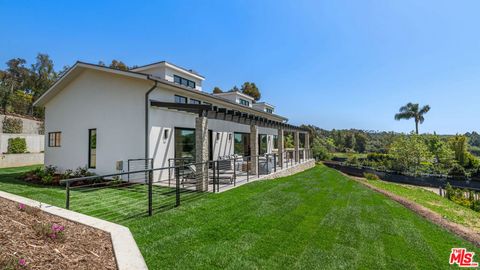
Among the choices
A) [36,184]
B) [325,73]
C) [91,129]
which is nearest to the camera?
[36,184]

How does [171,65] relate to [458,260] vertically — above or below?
above

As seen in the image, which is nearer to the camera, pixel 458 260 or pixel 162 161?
pixel 458 260

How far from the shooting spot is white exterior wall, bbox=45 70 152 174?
419 inches

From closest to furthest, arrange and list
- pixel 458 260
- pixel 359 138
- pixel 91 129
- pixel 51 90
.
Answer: pixel 458 260 → pixel 91 129 → pixel 51 90 → pixel 359 138

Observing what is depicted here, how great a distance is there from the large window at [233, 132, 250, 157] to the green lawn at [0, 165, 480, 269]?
32.3ft

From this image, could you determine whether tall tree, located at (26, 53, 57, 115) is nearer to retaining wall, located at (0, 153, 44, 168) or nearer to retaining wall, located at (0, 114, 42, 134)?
retaining wall, located at (0, 114, 42, 134)

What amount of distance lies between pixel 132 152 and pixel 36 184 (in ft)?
14.1

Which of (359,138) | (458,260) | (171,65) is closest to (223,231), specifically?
(458,260)

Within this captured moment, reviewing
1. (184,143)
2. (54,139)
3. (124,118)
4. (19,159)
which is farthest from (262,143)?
(19,159)

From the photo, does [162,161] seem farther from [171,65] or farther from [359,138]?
[359,138]

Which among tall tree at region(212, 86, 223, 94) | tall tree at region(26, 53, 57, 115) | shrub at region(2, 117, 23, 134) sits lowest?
shrub at region(2, 117, 23, 134)

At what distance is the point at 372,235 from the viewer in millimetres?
5215

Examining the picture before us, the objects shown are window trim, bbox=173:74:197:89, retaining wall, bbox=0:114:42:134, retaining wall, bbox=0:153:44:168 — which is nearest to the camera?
window trim, bbox=173:74:197:89

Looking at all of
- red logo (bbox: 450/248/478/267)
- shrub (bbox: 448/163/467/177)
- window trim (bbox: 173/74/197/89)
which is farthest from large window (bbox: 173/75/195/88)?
shrub (bbox: 448/163/467/177)
